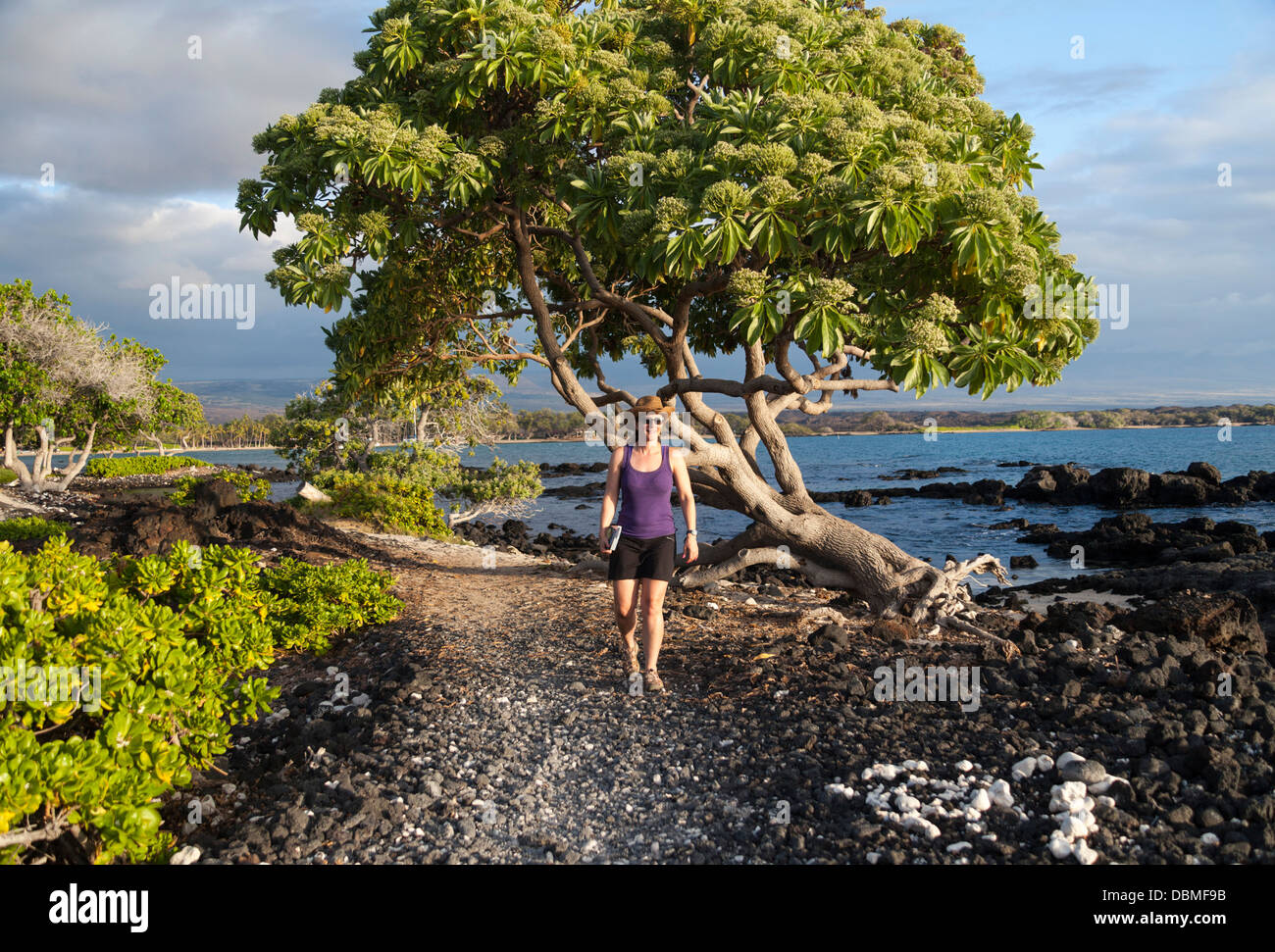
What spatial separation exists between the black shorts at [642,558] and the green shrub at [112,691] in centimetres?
252

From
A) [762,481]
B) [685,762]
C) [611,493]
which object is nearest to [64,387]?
[762,481]

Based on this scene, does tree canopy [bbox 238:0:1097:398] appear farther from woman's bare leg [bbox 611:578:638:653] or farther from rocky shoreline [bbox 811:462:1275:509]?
rocky shoreline [bbox 811:462:1275:509]

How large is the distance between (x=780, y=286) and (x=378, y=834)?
4.98 meters

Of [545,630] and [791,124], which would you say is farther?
[545,630]

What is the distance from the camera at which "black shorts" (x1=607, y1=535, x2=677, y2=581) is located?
6047 mm

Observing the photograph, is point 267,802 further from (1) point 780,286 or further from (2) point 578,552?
(2) point 578,552

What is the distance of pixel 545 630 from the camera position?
7.86 m

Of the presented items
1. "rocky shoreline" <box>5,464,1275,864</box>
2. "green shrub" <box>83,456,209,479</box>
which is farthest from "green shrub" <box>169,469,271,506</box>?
"green shrub" <box>83,456,209,479</box>

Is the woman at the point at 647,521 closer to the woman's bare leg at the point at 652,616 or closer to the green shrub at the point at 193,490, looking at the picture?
the woman's bare leg at the point at 652,616

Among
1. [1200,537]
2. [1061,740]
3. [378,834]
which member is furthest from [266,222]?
[1200,537]

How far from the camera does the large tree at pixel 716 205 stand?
6391mm

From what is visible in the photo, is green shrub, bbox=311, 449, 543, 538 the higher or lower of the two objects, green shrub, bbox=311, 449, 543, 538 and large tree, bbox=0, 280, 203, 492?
the lower

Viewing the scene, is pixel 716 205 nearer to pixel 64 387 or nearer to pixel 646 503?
pixel 646 503
